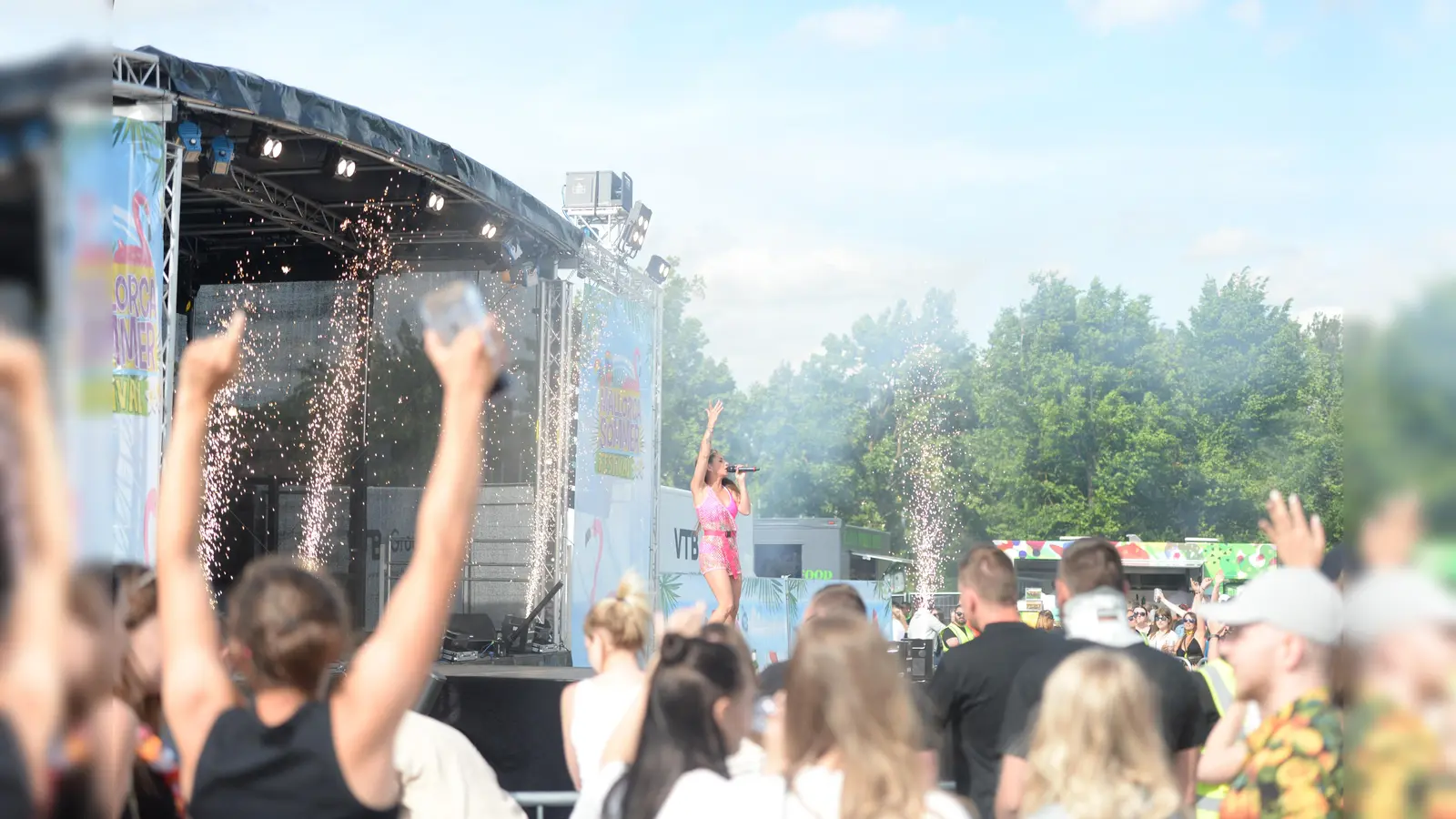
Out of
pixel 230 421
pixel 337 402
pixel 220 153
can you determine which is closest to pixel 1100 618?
pixel 220 153

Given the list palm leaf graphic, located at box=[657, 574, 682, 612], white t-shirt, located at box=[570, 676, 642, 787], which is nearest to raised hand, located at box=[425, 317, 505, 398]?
white t-shirt, located at box=[570, 676, 642, 787]

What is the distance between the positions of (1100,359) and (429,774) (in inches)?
1565

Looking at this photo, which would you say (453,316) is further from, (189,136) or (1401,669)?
(189,136)

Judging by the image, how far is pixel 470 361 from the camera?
1.55m

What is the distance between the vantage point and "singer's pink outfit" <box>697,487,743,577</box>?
8766mm

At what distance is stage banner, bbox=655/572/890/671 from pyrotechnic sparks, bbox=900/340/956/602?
30.2 meters

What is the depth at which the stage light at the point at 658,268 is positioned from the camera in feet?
47.9

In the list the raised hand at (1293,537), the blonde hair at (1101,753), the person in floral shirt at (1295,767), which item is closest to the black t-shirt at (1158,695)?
the raised hand at (1293,537)

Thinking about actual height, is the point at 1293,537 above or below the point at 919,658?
above

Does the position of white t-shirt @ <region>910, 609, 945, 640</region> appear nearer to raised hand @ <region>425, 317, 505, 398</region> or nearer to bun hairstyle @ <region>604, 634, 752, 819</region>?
bun hairstyle @ <region>604, 634, 752, 819</region>

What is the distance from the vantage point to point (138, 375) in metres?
7.29

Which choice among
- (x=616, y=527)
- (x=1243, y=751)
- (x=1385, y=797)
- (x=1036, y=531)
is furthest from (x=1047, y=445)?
(x=1385, y=797)

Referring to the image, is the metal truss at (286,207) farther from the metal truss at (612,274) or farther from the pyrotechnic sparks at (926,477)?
the pyrotechnic sparks at (926,477)

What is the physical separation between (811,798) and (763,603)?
28.9ft
